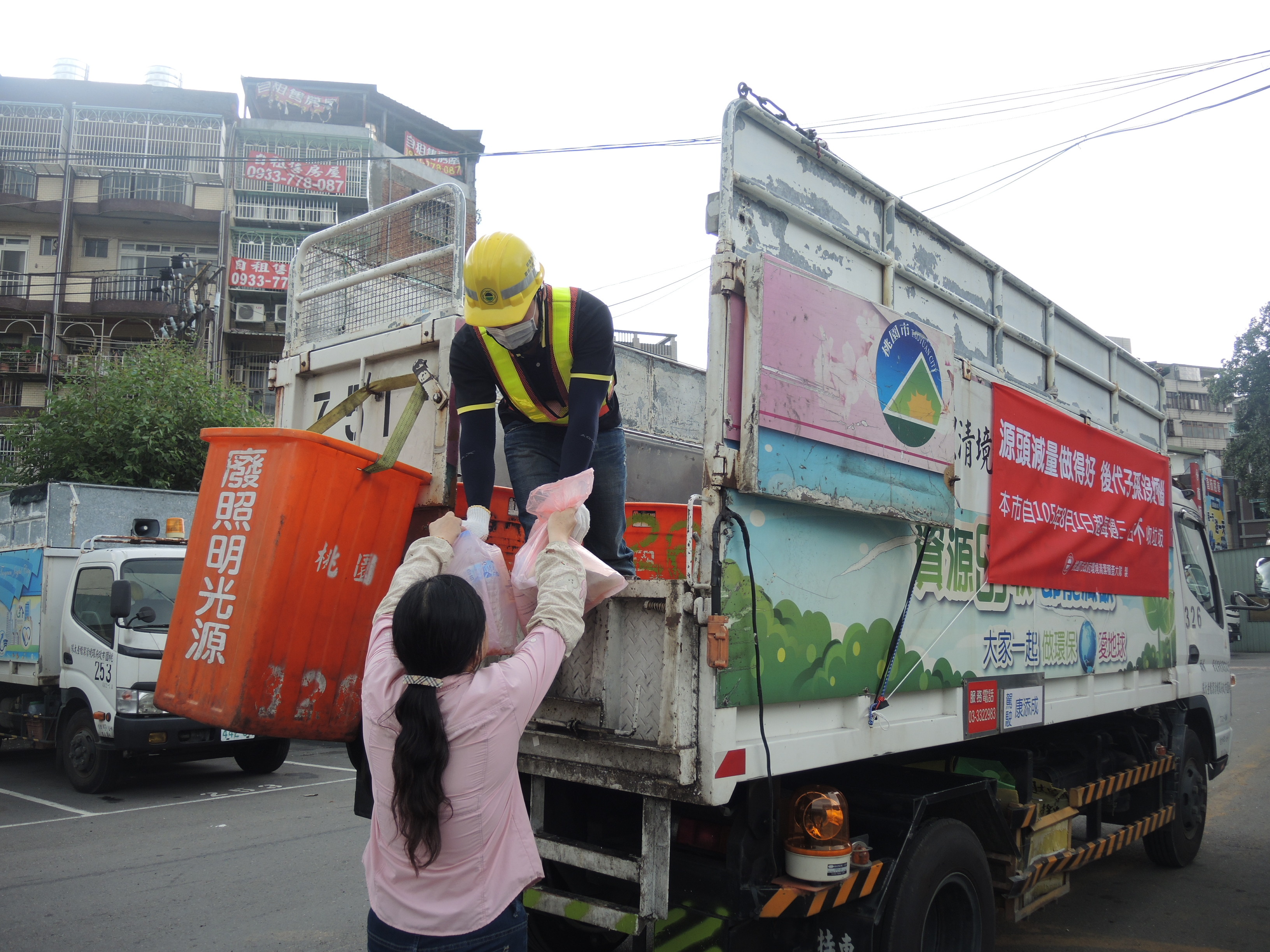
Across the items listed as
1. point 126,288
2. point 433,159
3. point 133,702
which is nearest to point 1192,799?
point 133,702

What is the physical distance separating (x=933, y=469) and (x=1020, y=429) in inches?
35.2

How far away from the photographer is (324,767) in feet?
31.0

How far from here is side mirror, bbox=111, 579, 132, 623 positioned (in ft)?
24.6

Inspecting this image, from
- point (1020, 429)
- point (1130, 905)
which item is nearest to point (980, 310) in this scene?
point (1020, 429)

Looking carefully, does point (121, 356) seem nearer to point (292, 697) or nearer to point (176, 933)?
point (176, 933)

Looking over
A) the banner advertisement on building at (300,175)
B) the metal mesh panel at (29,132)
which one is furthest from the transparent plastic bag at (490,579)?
the metal mesh panel at (29,132)

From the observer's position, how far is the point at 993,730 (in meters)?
3.44

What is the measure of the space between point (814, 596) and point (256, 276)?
2659cm

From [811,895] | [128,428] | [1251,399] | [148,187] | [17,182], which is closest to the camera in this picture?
[811,895]

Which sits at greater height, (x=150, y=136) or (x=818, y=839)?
(x=150, y=136)

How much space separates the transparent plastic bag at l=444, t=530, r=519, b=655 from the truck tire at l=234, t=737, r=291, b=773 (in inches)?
273

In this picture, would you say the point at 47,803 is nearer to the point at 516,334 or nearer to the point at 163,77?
the point at 516,334

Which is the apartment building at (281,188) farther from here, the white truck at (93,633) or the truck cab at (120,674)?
the truck cab at (120,674)

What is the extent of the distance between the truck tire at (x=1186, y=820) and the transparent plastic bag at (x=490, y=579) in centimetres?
478
